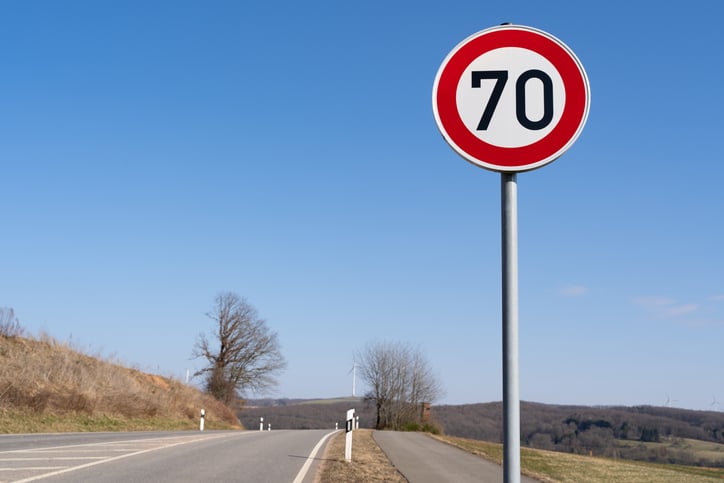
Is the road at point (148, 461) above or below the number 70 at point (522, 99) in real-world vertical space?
below

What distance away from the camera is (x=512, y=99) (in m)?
3.00

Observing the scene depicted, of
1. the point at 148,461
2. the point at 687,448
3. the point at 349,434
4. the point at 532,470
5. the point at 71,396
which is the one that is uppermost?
the point at 71,396

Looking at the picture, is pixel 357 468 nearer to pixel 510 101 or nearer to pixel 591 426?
pixel 510 101

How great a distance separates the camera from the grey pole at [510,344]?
2.66m

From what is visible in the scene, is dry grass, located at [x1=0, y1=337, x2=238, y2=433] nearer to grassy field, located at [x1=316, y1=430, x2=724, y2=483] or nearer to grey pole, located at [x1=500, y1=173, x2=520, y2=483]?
grassy field, located at [x1=316, y1=430, x2=724, y2=483]

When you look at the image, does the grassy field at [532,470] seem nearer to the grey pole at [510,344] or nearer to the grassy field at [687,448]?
the grey pole at [510,344]

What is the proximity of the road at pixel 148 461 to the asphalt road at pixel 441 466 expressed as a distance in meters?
2.01

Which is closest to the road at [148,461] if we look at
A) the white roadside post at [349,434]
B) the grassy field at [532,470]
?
the grassy field at [532,470]

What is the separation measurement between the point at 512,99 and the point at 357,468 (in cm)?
1183

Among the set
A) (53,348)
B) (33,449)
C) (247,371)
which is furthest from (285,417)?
(33,449)

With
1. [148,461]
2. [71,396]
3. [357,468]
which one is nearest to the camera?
→ [148,461]

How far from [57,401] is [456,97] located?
2717 centimetres

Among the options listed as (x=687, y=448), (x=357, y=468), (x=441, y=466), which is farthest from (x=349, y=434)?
Answer: (x=687, y=448)

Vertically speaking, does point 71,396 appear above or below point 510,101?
below
